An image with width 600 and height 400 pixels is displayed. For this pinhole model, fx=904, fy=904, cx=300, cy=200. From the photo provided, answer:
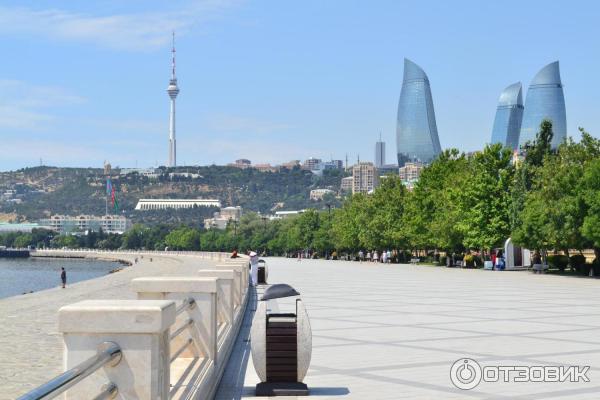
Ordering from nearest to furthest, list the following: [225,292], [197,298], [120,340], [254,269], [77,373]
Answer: [77,373], [120,340], [197,298], [225,292], [254,269]

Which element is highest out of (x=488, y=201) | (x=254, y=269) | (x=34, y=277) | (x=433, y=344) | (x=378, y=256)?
(x=488, y=201)

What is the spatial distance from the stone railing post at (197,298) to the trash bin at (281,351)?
0.57 metres

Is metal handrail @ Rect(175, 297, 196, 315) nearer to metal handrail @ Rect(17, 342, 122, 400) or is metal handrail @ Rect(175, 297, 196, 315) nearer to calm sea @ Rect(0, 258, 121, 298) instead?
metal handrail @ Rect(17, 342, 122, 400)

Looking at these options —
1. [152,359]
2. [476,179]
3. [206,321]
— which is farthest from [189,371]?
[476,179]

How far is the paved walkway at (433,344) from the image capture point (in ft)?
32.5

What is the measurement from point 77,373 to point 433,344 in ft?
33.2

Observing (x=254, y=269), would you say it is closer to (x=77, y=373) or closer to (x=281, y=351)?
(x=281, y=351)

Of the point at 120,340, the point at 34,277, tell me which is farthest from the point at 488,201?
the point at 34,277

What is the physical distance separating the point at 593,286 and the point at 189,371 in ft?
95.2

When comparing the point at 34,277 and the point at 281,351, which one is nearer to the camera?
the point at 281,351

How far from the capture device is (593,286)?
116 feet

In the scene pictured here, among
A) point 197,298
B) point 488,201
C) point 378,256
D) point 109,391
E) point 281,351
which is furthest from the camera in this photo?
point 378,256

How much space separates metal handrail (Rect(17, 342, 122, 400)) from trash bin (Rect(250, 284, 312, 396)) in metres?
4.31

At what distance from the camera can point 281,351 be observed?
32.5ft
